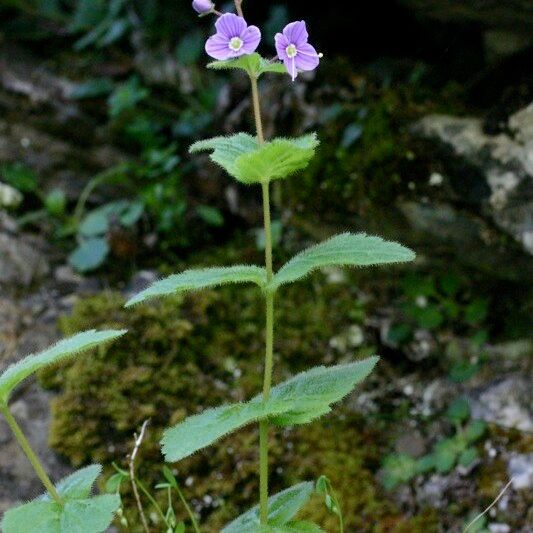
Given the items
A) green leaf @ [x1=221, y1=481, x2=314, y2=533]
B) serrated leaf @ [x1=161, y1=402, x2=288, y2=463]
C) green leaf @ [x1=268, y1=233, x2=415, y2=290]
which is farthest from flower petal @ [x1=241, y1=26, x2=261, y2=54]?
green leaf @ [x1=221, y1=481, x2=314, y2=533]

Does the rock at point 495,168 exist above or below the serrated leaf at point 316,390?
above

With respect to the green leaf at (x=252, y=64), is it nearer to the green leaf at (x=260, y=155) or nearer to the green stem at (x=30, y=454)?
the green leaf at (x=260, y=155)

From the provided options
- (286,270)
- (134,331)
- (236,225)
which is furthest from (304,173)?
(286,270)

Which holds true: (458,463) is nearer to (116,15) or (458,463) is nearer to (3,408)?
(3,408)

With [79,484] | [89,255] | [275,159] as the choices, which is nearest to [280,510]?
[79,484]

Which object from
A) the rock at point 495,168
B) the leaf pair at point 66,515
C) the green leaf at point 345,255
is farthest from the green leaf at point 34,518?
the rock at point 495,168

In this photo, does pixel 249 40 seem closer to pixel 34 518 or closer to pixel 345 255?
pixel 345 255
